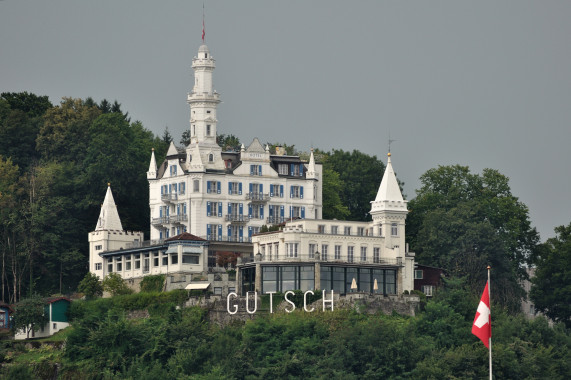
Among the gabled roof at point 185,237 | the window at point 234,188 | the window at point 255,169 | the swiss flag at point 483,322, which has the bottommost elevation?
the swiss flag at point 483,322

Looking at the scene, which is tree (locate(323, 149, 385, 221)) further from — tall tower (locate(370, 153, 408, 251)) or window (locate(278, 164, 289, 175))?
tall tower (locate(370, 153, 408, 251))

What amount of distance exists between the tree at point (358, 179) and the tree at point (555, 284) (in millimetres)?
19485

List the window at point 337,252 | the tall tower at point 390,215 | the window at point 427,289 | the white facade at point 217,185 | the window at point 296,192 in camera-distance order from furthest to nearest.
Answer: the window at point 296,192, the white facade at point 217,185, the window at point 427,289, the tall tower at point 390,215, the window at point 337,252

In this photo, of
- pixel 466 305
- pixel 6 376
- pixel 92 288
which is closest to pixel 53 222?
pixel 92 288

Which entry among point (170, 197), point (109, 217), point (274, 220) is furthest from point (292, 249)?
point (109, 217)

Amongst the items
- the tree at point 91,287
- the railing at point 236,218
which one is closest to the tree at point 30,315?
the tree at point 91,287

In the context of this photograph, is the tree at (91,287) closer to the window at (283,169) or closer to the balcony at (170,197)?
the balcony at (170,197)

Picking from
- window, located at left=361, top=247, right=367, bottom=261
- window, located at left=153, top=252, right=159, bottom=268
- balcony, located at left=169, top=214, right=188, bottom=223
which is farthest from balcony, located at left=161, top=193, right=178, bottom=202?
window, located at left=361, top=247, right=367, bottom=261

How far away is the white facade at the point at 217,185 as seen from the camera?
154 metres

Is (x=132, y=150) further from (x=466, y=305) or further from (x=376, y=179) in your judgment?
(x=466, y=305)

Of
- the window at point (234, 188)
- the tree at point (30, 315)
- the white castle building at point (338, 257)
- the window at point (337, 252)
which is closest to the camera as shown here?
the white castle building at point (338, 257)

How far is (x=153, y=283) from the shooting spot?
486ft

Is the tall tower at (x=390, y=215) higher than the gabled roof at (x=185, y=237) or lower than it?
higher

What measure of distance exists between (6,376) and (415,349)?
30.4 meters
